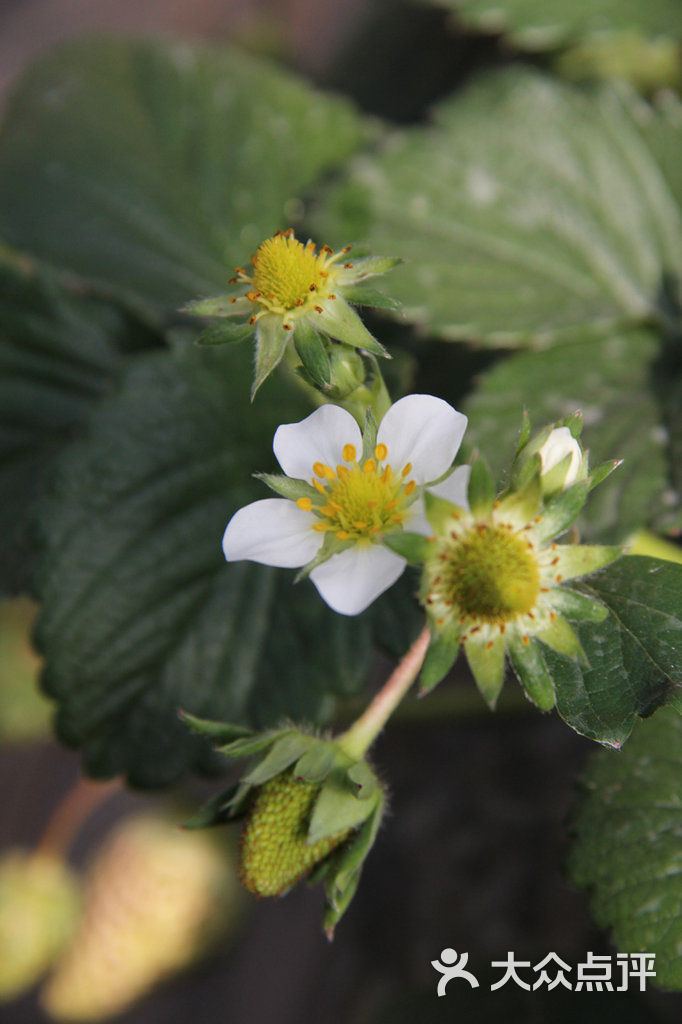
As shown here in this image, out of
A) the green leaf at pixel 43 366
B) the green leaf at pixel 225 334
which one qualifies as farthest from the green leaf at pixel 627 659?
the green leaf at pixel 43 366

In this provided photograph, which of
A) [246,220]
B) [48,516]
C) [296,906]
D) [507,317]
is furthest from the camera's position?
[296,906]

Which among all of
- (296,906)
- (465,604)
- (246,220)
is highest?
(246,220)

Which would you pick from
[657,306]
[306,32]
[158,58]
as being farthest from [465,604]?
[306,32]

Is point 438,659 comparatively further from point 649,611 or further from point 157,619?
point 157,619

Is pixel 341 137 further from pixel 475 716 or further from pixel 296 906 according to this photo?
pixel 296 906

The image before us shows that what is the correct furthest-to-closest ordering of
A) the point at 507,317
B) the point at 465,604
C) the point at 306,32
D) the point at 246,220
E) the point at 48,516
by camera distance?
the point at 306,32
the point at 246,220
the point at 507,317
the point at 48,516
the point at 465,604
